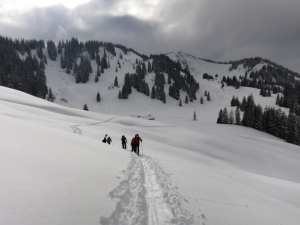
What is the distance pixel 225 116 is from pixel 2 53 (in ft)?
531

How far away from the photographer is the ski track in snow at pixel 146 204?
5.56 meters

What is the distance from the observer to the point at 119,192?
22.5 feet

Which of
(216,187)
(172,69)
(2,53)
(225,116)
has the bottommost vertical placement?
(216,187)

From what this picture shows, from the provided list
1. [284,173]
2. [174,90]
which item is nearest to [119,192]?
[284,173]

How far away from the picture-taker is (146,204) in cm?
666

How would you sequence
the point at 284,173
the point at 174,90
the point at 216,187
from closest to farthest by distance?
the point at 216,187, the point at 284,173, the point at 174,90

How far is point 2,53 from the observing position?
420 ft

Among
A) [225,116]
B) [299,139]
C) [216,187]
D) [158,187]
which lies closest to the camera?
[158,187]

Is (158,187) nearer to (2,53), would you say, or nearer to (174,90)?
(174,90)

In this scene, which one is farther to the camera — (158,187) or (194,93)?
(194,93)

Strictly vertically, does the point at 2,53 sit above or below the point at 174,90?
above

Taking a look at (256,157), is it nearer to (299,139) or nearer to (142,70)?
(299,139)

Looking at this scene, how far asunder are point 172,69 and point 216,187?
6725 inches

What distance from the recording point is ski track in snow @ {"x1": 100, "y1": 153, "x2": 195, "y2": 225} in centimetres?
556
